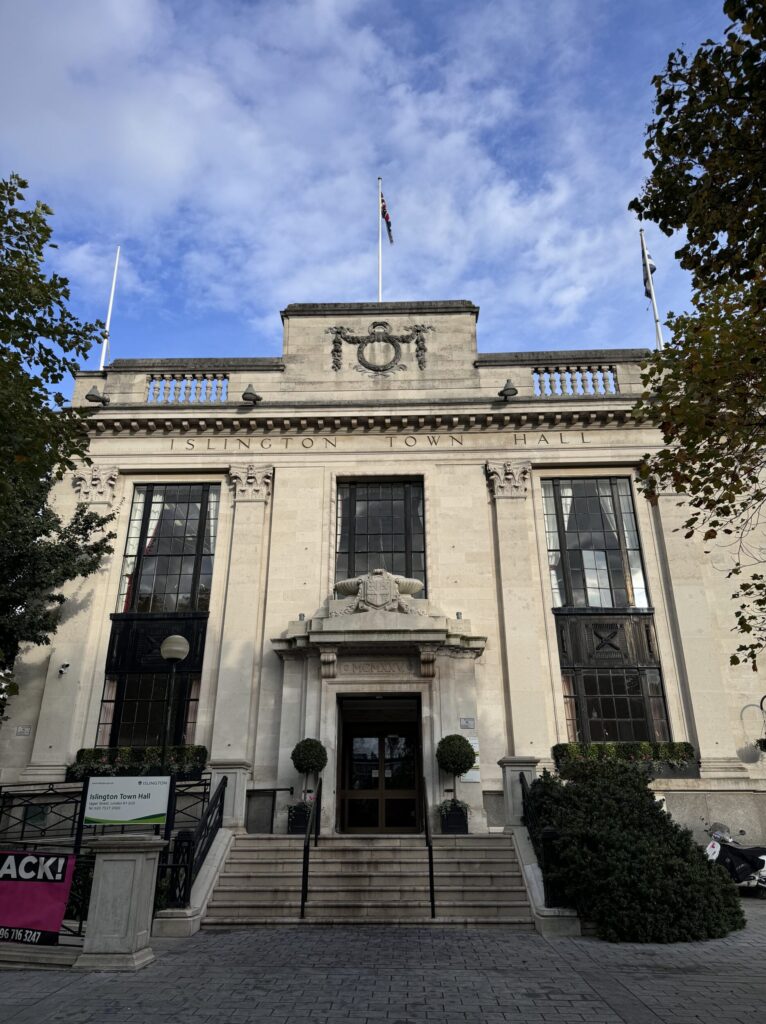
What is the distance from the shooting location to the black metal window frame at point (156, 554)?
1959 cm

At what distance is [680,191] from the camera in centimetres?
812

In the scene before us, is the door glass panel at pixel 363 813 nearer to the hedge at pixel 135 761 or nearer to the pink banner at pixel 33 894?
the hedge at pixel 135 761

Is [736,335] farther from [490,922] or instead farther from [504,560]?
[504,560]

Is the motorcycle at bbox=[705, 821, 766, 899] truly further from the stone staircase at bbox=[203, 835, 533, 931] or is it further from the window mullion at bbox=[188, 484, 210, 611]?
the window mullion at bbox=[188, 484, 210, 611]

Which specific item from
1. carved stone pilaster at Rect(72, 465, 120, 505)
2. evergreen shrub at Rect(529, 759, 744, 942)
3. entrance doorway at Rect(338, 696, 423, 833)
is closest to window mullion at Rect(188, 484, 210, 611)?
carved stone pilaster at Rect(72, 465, 120, 505)

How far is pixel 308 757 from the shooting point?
1596 centimetres

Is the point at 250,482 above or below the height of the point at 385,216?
below

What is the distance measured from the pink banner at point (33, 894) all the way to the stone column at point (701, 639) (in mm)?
14339

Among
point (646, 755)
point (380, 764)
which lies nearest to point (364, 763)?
point (380, 764)

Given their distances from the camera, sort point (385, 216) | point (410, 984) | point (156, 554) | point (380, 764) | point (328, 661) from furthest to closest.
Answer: point (385, 216)
point (156, 554)
point (380, 764)
point (328, 661)
point (410, 984)

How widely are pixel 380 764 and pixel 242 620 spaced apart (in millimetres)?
5245

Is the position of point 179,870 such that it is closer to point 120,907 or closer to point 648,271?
point 120,907

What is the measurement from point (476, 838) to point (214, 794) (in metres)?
5.22

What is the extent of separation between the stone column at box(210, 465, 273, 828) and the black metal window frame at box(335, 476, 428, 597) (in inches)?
86.1
